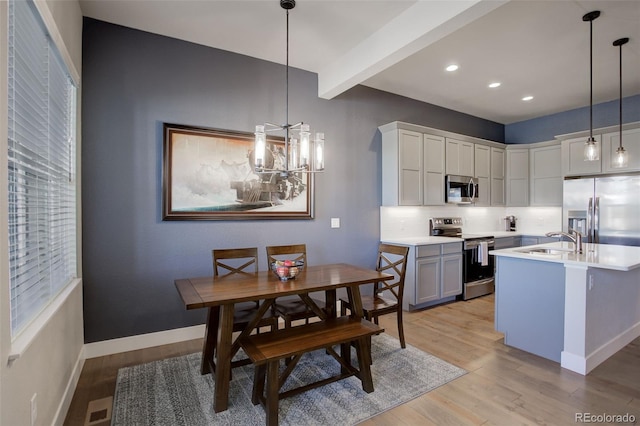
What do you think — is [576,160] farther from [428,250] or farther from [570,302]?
[570,302]

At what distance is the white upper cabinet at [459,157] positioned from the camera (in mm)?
4836

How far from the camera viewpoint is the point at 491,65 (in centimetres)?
370

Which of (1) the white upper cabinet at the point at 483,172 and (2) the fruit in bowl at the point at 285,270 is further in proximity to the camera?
(1) the white upper cabinet at the point at 483,172

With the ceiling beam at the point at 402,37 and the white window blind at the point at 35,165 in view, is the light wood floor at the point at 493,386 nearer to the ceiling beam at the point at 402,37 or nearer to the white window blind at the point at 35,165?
the white window blind at the point at 35,165

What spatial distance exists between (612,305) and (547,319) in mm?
661

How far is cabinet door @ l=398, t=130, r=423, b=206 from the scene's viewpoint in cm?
432

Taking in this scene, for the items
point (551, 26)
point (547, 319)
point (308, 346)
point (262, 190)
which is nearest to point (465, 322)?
point (547, 319)

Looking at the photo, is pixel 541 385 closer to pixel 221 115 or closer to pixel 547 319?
pixel 547 319

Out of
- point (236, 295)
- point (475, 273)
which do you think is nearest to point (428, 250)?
point (475, 273)

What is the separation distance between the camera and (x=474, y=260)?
474 centimetres

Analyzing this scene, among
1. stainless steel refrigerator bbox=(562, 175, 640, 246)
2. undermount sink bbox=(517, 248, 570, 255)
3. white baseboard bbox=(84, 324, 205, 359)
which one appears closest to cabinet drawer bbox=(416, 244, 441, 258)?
undermount sink bbox=(517, 248, 570, 255)

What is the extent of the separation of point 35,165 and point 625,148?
247 inches

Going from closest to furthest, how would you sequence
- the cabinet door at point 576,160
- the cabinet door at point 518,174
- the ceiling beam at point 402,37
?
the ceiling beam at point 402,37 → the cabinet door at point 576,160 → the cabinet door at point 518,174

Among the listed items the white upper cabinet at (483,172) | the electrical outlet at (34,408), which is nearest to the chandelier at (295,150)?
the electrical outlet at (34,408)
